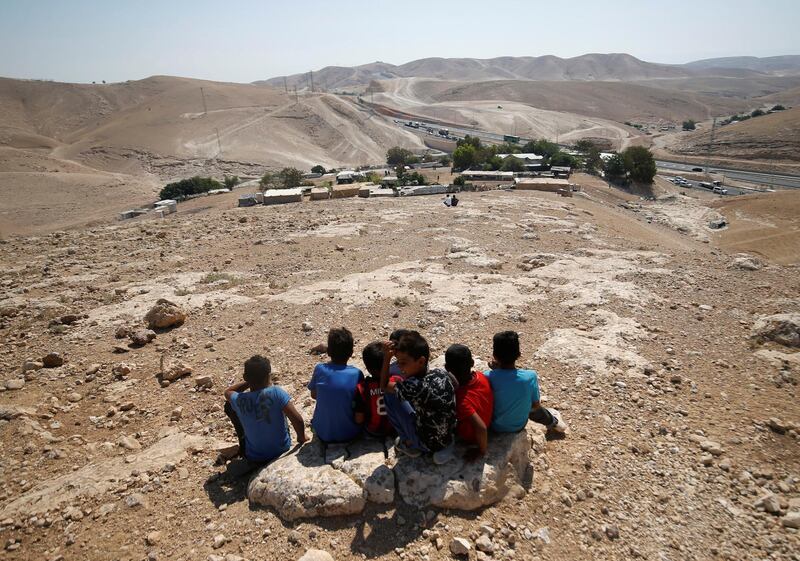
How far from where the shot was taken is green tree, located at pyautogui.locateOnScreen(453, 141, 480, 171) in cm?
5247

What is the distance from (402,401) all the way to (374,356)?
0.55 metres

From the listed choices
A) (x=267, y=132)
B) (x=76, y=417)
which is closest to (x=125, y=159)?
(x=267, y=132)

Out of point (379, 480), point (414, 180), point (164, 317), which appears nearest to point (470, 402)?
point (379, 480)

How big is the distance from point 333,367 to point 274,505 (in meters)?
1.32

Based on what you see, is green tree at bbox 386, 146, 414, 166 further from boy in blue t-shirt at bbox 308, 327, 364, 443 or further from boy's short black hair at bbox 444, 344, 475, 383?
boy's short black hair at bbox 444, 344, 475, 383

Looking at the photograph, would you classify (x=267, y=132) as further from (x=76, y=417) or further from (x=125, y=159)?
(x=76, y=417)

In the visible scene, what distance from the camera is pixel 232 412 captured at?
4645 millimetres

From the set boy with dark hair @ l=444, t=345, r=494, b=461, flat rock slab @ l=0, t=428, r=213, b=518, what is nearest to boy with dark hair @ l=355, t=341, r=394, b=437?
boy with dark hair @ l=444, t=345, r=494, b=461

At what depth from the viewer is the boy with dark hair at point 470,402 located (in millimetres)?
4086

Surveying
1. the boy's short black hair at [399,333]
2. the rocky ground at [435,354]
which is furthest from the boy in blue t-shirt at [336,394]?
the rocky ground at [435,354]

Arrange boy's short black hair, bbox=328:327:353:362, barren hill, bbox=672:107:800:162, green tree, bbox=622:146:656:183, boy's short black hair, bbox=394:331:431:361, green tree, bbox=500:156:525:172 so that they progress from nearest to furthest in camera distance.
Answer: boy's short black hair, bbox=394:331:431:361, boy's short black hair, bbox=328:327:353:362, green tree, bbox=500:156:525:172, green tree, bbox=622:146:656:183, barren hill, bbox=672:107:800:162

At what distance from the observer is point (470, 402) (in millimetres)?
4152

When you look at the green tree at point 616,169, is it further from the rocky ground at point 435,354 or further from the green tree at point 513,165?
the rocky ground at point 435,354

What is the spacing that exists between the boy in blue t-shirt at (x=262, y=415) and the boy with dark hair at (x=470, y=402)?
1.60 metres
